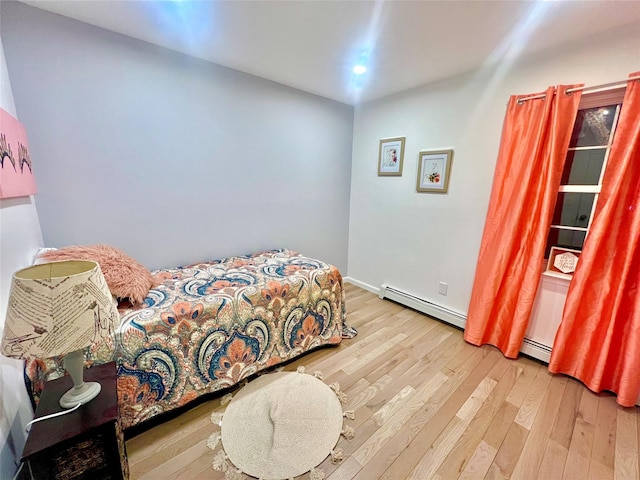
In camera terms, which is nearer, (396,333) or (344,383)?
(344,383)

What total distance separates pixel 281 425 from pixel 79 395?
3.21 feet

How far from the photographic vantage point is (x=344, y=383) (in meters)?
1.82

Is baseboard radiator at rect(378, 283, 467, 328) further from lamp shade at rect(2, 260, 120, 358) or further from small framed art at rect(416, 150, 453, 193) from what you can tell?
lamp shade at rect(2, 260, 120, 358)

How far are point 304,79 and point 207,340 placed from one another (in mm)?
2345

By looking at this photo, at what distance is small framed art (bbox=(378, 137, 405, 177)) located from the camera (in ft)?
8.98

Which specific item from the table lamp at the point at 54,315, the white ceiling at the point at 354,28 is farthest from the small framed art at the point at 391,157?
the table lamp at the point at 54,315

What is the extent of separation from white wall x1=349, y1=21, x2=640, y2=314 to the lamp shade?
258 centimetres

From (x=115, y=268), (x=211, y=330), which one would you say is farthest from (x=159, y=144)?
(x=211, y=330)

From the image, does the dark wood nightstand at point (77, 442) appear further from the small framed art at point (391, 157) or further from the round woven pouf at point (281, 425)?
the small framed art at point (391, 157)

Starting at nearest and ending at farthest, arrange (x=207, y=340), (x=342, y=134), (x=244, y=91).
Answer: (x=207, y=340), (x=244, y=91), (x=342, y=134)

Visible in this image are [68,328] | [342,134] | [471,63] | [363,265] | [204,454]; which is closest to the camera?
[68,328]

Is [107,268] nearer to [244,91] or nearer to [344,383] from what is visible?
[344,383]

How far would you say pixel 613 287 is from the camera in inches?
64.8

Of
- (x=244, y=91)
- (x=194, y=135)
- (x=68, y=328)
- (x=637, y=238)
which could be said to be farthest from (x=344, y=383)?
(x=244, y=91)
